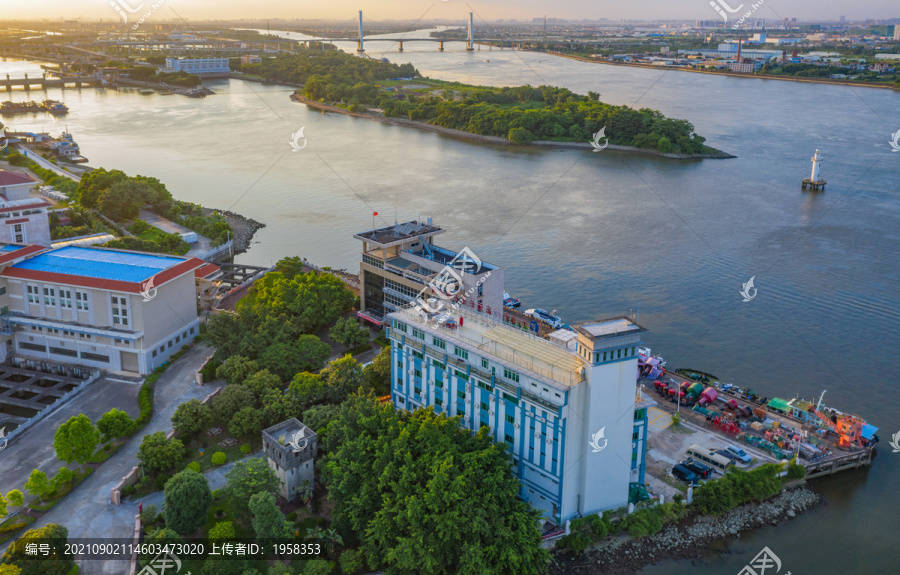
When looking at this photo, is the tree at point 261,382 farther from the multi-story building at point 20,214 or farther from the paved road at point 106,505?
the multi-story building at point 20,214

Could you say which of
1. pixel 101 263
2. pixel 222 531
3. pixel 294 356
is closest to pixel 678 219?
pixel 294 356

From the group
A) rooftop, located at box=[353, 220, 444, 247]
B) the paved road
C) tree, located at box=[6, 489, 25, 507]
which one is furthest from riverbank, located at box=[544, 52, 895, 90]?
tree, located at box=[6, 489, 25, 507]

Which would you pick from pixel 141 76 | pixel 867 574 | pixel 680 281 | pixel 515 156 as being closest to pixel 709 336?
pixel 680 281

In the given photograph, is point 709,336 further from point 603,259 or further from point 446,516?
point 446,516

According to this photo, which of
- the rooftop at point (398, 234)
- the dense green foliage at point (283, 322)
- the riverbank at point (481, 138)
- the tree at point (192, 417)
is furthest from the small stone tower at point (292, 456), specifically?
the riverbank at point (481, 138)

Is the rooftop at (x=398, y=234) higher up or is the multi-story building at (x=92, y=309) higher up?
the rooftop at (x=398, y=234)

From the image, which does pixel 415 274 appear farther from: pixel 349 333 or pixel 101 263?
pixel 101 263
